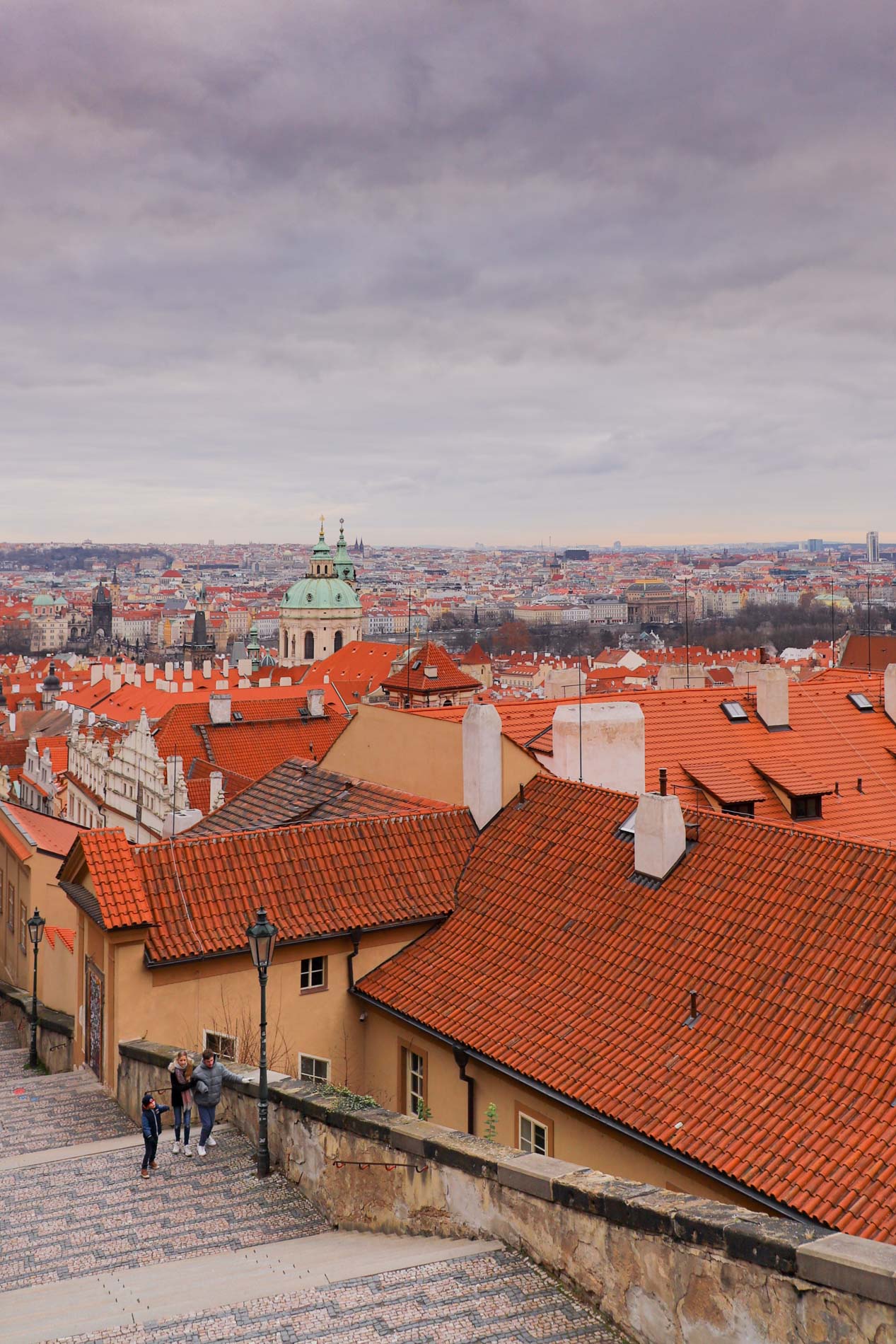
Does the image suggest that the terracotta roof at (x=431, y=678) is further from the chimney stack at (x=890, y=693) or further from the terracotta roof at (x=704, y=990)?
the terracotta roof at (x=704, y=990)

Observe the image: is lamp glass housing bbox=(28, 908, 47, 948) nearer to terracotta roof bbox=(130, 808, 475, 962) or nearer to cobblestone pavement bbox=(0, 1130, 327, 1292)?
terracotta roof bbox=(130, 808, 475, 962)

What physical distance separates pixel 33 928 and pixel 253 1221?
12219 mm

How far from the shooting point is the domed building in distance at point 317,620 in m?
139

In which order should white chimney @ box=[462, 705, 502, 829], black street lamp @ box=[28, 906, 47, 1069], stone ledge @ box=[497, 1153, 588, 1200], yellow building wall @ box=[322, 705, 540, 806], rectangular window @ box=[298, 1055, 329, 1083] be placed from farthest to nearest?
yellow building wall @ box=[322, 705, 540, 806] < white chimney @ box=[462, 705, 502, 829] < black street lamp @ box=[28, 906, 47, 1069] < rectangular window @ box=[298, 1055, 329, 1083] < stone ledge @ box=[497, 1153, 588, 1200]

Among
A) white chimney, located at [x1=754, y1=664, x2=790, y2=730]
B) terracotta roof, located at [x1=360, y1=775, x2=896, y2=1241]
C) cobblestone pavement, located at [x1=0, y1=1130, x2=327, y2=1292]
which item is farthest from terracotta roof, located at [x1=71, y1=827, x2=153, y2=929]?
white chimney, located at [x1=754, y1=664, x2=790, y2=730]

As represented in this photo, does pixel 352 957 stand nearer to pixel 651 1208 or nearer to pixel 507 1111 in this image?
pixel 507 1111

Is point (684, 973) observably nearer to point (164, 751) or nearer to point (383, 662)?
point (164, 751)

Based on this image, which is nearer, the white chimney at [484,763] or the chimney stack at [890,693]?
the white chimney at [484,763]

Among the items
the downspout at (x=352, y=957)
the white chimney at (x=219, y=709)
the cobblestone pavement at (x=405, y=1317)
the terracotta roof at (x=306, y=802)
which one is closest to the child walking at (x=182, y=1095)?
the cobblestone pavement at (x=405, y=1317)

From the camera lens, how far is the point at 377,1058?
14.8 metres

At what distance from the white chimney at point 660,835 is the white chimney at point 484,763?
3.49 m

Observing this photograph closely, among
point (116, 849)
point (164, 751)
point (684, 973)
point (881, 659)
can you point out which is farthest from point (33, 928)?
point (881, 659)

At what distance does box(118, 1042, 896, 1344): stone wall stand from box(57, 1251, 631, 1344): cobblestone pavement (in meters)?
0.28

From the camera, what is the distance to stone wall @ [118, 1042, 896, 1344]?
5555 mm
